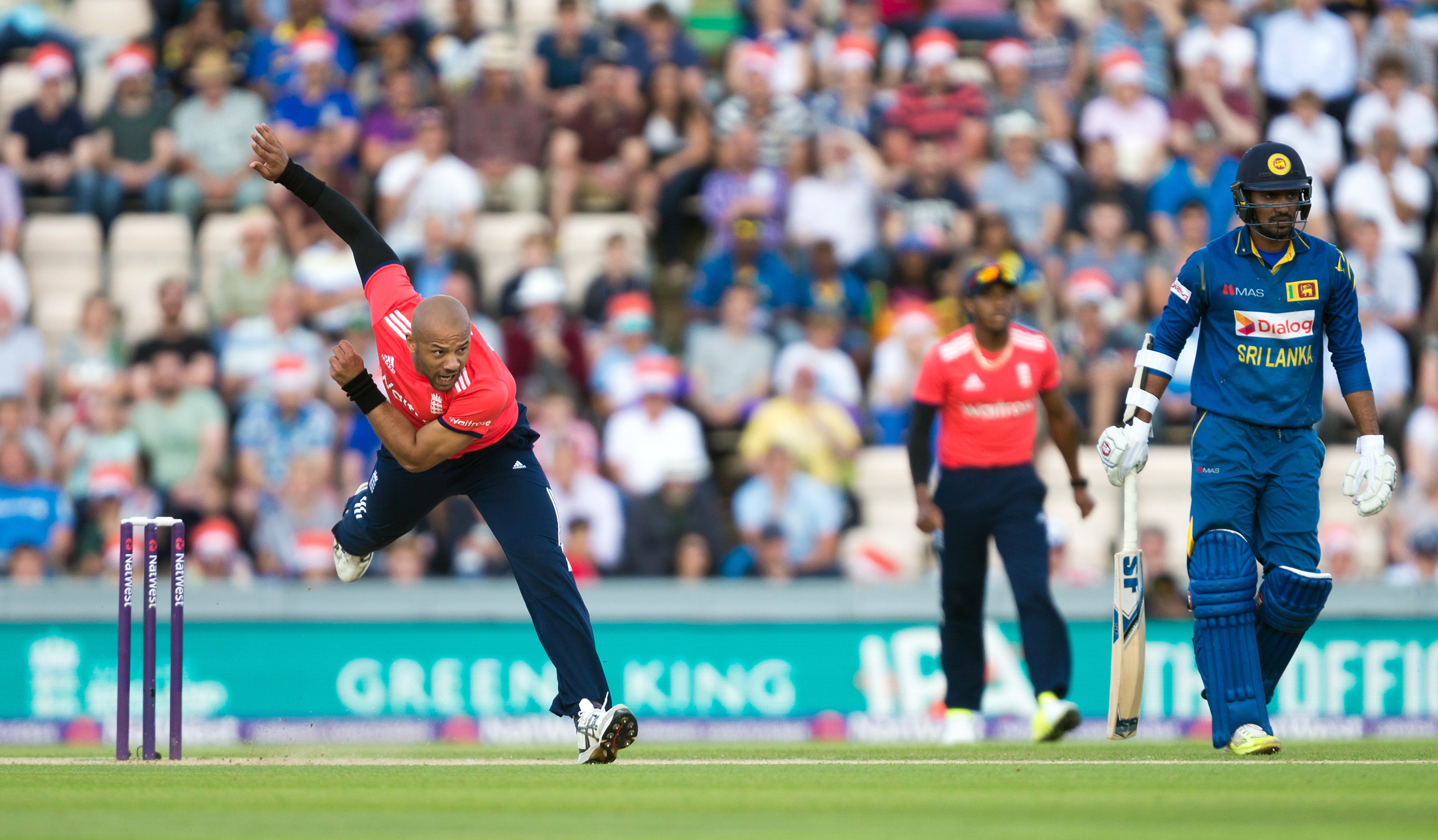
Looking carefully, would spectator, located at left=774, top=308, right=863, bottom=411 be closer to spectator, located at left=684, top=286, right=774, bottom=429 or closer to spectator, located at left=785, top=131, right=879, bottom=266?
spectator, located at left=684, top=286, right=774, bottom=429

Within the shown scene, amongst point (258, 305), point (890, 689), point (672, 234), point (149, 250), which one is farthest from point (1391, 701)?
point (149, 250)

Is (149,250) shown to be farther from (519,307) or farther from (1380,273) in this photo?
(1380,273)

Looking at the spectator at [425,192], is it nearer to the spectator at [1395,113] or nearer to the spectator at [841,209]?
the spectator at [841,209]

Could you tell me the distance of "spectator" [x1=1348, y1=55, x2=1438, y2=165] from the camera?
56.5 ft

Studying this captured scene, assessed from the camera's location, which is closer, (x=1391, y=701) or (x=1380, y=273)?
(x=1391, y=701)

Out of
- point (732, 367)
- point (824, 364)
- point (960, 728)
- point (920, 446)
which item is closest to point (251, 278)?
point (732, 367)

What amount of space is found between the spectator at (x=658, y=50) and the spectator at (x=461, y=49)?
4.62 ft

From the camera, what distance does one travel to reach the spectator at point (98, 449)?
14312 millimetres

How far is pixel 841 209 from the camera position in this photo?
630 inches

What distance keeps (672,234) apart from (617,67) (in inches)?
69.1

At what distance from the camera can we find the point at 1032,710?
1257 cm

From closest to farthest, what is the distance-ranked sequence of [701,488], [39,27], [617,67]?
[701,488]
[617,67]
[39,27]

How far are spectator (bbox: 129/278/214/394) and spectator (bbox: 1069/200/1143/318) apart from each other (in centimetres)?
730

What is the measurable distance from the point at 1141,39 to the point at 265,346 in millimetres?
8930
